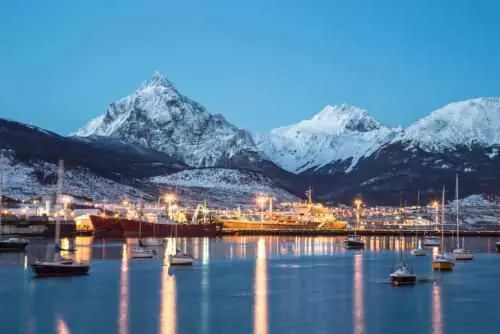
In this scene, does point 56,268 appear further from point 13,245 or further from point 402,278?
point 13,245

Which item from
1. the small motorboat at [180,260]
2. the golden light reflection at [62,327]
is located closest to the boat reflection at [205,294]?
the small motorboat at [180,260]

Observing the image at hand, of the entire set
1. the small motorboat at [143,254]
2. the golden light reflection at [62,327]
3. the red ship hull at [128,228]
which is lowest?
the golden light reflection at [62,327]

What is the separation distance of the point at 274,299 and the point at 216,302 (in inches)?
159

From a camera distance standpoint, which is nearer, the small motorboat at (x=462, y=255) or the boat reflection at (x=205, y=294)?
the boat reflection at (x=205, y=294)

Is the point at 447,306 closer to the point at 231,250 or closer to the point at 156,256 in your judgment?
the point at 156,256

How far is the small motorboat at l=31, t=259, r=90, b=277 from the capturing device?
6956 centimetres

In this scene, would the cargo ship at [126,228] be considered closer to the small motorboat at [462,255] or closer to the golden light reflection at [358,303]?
the small motorboat at [462,255]

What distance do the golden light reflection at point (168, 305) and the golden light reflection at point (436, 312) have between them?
43.8 ft

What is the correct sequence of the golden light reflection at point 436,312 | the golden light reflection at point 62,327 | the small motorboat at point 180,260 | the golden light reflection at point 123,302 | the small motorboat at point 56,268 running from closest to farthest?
the golden light reflection at point 62,327 → the golden light reflection at point 123,302 → the golden light reflection at point 436,312 → the small motorboat at point 56,268 → the small motorboat at point 180,260

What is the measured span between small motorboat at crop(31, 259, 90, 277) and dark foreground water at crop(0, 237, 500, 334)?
1.16 metres

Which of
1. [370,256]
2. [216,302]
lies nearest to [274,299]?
[216,302]

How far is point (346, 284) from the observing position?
69562 millimetres

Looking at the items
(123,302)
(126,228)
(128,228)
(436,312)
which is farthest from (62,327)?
(128,228)

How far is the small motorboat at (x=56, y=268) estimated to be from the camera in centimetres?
6956
